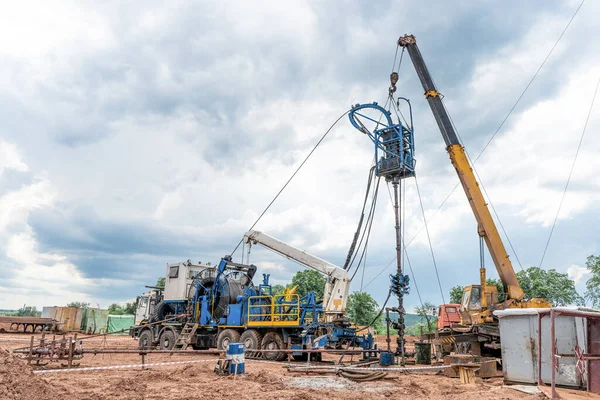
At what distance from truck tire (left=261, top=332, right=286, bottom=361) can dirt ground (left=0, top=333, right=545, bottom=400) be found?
12.8 feet

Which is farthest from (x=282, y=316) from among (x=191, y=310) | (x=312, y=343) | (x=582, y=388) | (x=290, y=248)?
(x=582, y=388)

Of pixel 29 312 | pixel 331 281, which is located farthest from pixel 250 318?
pixel 29 312

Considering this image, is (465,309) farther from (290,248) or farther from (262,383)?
(262,383)

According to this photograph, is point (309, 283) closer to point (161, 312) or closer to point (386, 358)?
A: point (161, 312)

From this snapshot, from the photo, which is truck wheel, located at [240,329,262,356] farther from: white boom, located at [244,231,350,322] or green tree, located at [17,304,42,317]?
green tree, located at [17,304,42,317]

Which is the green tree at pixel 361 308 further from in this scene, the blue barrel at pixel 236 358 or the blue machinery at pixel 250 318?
the blue barrel at pixel 236 358

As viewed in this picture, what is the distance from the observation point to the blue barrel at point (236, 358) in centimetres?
1170

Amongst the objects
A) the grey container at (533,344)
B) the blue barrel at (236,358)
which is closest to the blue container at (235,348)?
the blue barrel at (236,358)

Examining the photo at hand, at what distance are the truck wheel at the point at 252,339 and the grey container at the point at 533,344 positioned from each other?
8670 mm

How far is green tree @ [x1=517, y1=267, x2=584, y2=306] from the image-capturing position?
155 ft

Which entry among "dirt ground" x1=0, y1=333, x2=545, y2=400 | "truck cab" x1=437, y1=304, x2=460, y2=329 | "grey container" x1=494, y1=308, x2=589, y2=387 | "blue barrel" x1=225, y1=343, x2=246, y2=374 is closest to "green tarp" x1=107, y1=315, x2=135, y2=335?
"truck cab" x1=437, y1=304, x2=460, y2=329

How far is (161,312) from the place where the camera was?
21969 mm

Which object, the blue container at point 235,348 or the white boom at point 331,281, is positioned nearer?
the blue container at point 235,348

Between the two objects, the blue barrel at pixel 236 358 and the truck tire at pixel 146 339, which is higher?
the blue barrel at pixel 236 358
